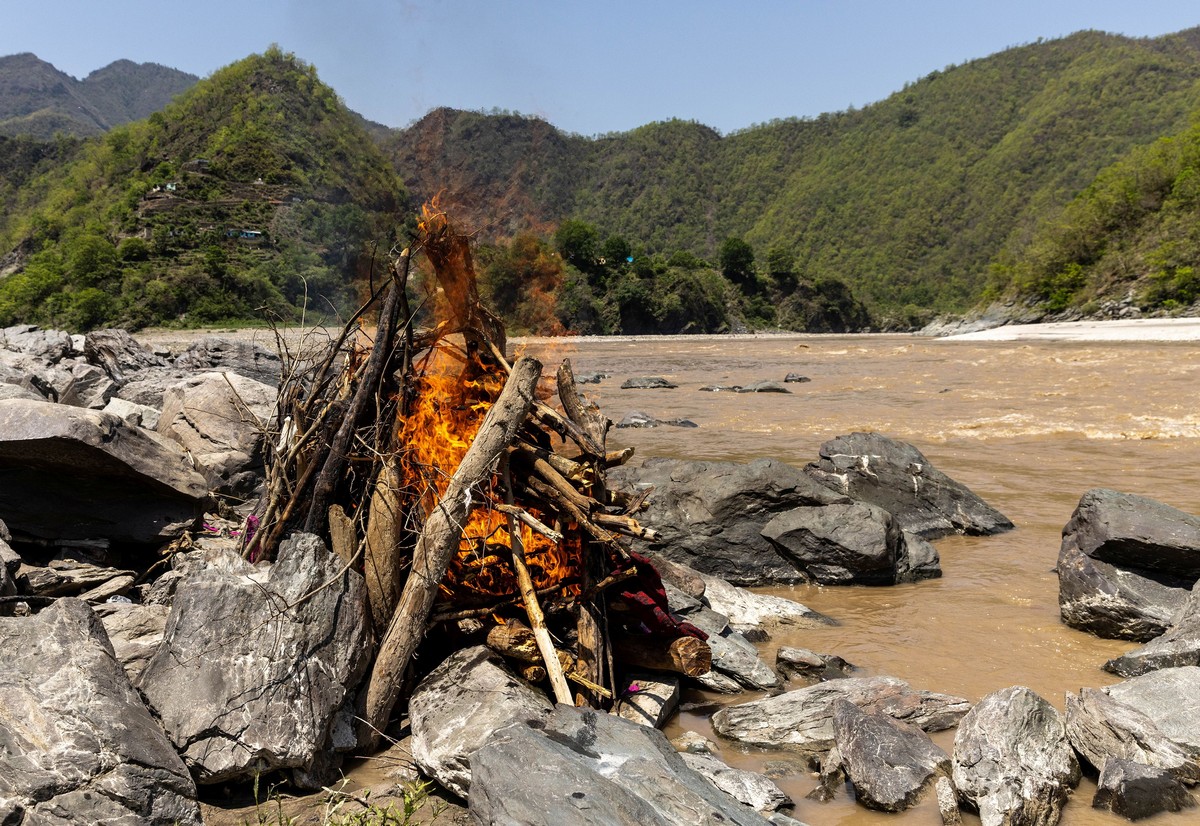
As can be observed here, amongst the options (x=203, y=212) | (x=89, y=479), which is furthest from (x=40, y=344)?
(x=203, y=212)

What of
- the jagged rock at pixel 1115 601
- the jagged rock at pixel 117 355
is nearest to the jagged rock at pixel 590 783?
the jagged rock at pixel 1115 601

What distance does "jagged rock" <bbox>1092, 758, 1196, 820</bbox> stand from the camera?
3.49 metres

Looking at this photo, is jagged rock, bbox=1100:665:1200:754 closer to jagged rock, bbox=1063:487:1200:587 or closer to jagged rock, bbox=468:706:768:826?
jagged rock, bbox=1063:487:1200:587

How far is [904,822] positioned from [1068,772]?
91 cm

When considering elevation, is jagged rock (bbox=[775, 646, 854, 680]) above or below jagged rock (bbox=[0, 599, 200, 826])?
below

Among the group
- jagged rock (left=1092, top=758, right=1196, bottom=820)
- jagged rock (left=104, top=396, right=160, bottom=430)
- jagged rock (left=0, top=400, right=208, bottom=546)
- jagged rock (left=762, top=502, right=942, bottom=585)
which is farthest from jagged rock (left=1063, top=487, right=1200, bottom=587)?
jagged rock (left=104, top=396, right=160, bottom=430)

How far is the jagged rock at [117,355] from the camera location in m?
13.3

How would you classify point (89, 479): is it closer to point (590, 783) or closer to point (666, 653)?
point (666, 653)

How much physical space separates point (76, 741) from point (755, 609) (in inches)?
199

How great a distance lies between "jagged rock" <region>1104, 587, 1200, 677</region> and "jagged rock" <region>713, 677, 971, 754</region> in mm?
1371

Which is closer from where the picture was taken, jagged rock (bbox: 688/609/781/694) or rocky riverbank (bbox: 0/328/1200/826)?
rocky riverbank (bbox: 0/328/1200/826)

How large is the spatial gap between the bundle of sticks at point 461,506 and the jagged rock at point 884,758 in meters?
1.00

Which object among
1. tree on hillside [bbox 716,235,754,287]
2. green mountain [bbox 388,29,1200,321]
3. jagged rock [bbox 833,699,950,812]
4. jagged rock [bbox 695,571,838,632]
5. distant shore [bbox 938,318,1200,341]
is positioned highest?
green mountain [bbox 388,29,1200,321]

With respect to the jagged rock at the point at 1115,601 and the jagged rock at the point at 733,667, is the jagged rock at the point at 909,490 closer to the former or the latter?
the jagged rock at the point at 1115,601
